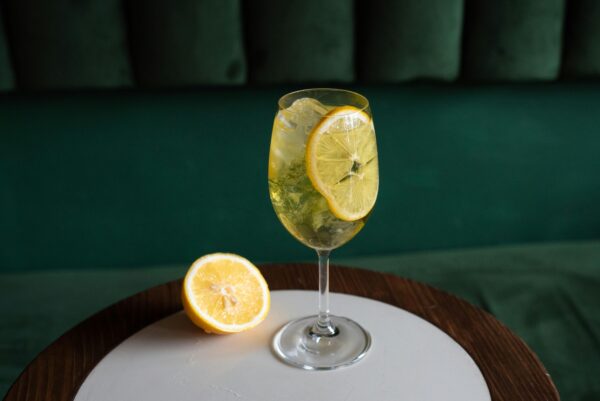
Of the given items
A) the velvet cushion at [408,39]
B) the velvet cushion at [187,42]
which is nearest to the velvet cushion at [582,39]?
the velvet cushion at [408,39]

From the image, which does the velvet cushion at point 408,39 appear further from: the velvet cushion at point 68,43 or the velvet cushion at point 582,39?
the velvet cushion at point 68,43

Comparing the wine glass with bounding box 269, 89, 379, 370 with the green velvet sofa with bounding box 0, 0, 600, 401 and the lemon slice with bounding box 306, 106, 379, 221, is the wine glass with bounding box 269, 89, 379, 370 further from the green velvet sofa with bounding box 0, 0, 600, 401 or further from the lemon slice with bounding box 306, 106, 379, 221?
the green velvet sofa with bounding box 0, 0, 600, 401

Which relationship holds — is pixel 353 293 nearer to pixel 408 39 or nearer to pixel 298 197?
pixel 298 197

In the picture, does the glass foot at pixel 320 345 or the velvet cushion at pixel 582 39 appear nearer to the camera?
the glass foot at pixel 320 345

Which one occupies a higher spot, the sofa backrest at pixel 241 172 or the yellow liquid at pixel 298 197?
the yellow liquid at pixel 298 197

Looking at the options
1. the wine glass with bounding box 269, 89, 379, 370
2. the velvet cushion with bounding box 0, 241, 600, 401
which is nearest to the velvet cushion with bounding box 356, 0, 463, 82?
the velvet cushion with bounding box 0, 241, 600, 401

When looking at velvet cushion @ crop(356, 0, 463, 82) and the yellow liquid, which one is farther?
velvet cushion @ crop(356, 0, 463, 82)
